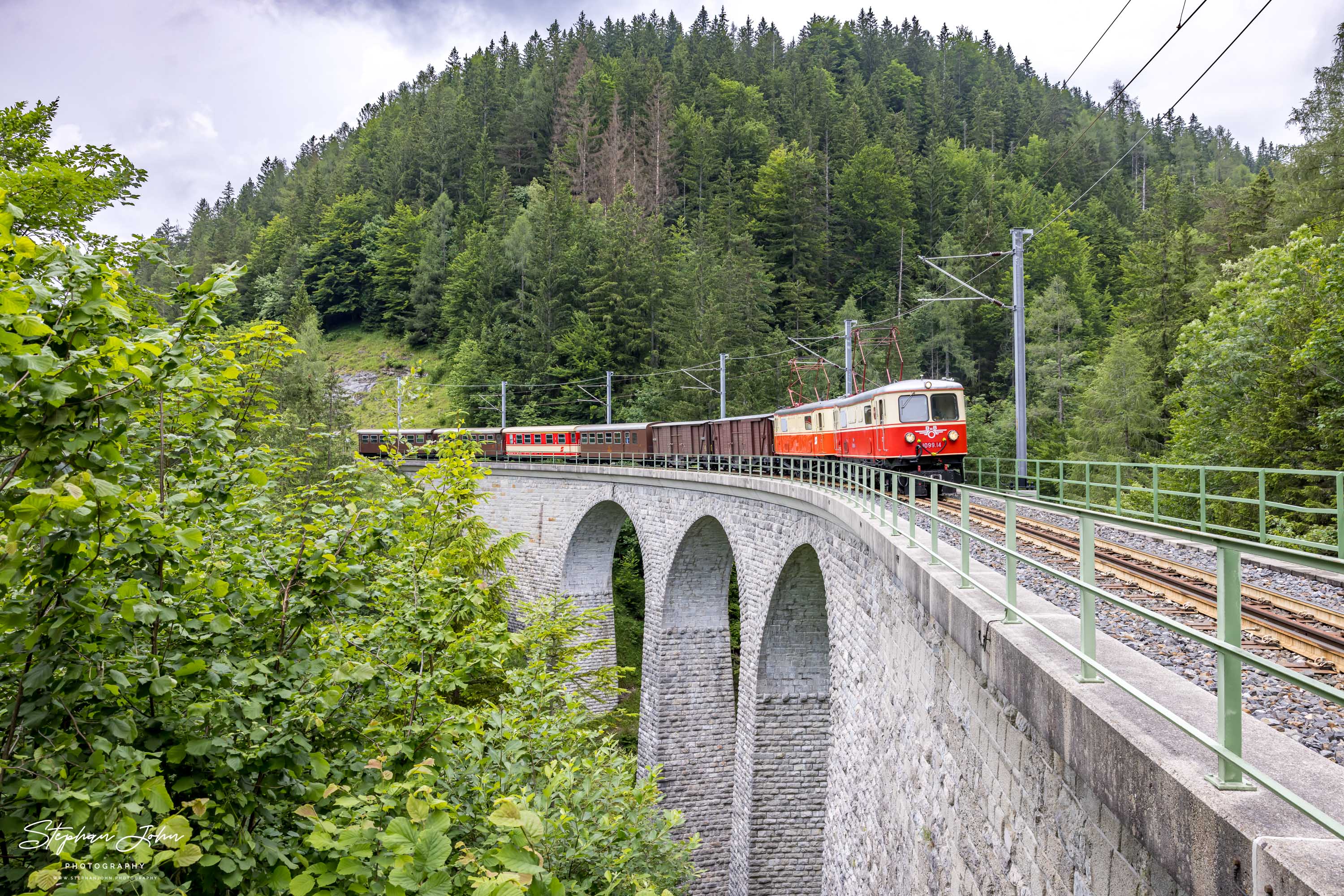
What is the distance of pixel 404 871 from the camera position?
3.06 metres

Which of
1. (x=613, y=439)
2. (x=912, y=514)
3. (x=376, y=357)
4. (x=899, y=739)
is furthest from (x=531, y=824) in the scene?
(x=376, y=357)

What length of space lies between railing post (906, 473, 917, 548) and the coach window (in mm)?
9780

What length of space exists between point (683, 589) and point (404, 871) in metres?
20.8

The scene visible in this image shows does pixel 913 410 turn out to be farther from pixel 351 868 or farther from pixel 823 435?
pixel 351 868

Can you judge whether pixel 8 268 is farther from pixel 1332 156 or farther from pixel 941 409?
pixel 1332 156

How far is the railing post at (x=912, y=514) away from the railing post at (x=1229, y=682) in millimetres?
5110

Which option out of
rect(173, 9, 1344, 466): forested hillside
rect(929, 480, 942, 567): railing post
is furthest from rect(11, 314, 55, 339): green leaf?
rect(173, 9, 1344, 466): forested hillside

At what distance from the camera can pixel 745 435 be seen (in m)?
29.2

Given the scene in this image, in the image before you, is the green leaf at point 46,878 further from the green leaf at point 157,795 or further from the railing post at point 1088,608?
the railing post at point 1088,608

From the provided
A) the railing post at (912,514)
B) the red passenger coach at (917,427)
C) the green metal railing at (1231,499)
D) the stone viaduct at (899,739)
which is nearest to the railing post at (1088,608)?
the stone viaduct at (899,739)

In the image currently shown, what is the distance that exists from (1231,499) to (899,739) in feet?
11.3

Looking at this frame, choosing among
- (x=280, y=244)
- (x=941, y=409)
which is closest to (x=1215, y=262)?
(x=941, y=409)

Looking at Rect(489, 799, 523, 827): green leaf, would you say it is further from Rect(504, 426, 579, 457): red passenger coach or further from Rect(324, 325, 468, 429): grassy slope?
Rect(324, 325, 468, 429): grassy slope

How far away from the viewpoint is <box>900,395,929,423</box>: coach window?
1767 centimetres
